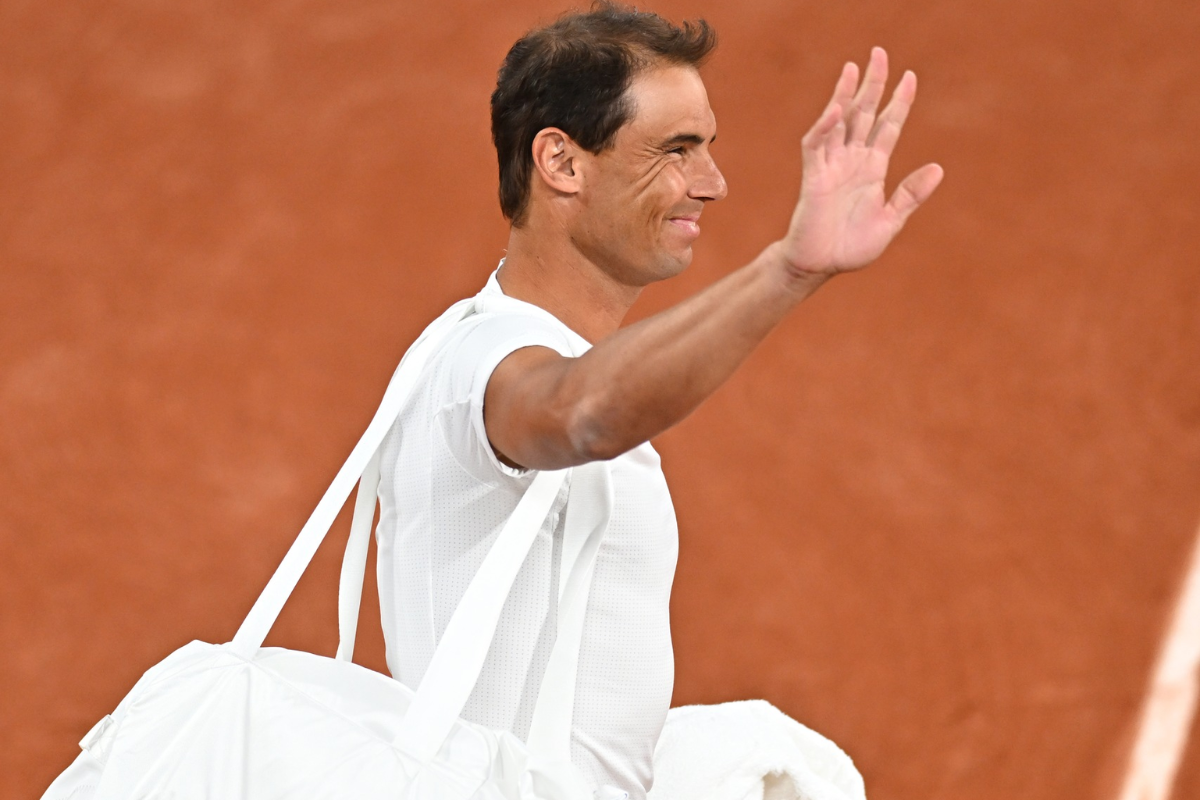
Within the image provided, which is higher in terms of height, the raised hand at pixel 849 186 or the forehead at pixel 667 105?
the forehead at pixel 667 105

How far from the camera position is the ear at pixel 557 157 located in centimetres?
87

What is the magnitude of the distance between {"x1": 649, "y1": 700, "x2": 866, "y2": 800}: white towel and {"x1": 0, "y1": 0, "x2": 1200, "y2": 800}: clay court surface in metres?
0.81

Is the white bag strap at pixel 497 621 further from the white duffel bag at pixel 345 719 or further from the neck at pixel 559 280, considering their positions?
the neck at pixel 559 280

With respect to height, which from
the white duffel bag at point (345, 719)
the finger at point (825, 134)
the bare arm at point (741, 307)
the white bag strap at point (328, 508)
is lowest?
the white duffel bag at point (345, 719)

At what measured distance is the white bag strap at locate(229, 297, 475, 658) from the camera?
2.31 ft

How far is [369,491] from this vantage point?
0.82 metres

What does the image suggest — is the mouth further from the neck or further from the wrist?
the wrist

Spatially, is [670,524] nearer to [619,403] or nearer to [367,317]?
[619,403]

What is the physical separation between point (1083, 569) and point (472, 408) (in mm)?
1480

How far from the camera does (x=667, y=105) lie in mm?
880

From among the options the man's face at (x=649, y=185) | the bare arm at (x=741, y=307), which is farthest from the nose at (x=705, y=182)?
the bare arm at (x=741, y=307)

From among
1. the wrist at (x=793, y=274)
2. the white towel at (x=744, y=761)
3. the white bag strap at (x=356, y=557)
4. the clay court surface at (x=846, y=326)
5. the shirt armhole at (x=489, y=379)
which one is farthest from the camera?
the clay court surface at (x=846, y=326)

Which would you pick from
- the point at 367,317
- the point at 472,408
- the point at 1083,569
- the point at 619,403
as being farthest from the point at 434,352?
the point at 1083,569

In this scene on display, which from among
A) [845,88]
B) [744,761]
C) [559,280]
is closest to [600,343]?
[845,88]
